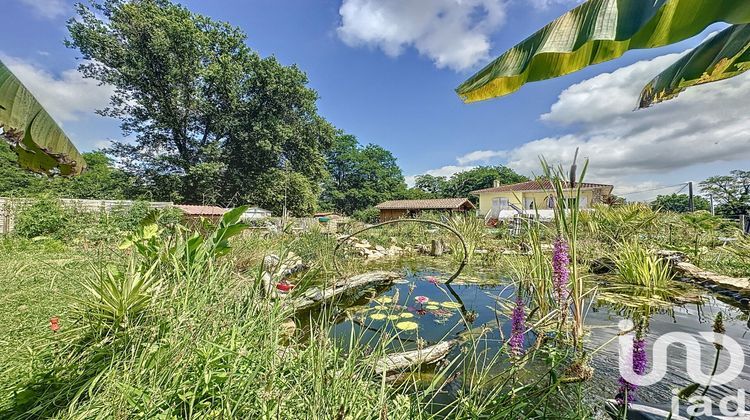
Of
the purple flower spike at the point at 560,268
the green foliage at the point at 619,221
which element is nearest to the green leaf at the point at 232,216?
the purple flower spike at the point at 560,268

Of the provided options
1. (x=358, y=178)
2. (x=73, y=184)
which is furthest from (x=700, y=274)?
(x=358, y=178)

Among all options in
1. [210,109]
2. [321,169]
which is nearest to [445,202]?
[321,169]

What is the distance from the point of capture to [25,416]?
1334 millimetres

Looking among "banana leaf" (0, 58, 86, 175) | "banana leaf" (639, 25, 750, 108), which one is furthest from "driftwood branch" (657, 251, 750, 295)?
"banana leaf" (0, 58, 86, 175)

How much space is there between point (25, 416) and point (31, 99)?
1.42 metres

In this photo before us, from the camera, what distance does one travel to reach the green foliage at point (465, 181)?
51.5 metres

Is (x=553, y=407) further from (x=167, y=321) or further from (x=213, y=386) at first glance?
(x=167, y=321)

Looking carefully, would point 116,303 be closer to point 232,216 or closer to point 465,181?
point 232,216

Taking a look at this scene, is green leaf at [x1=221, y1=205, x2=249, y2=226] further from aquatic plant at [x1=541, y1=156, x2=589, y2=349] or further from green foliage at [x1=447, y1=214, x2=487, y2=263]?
green foliage at [x1=447, y1=214, x2=487, y2=263]

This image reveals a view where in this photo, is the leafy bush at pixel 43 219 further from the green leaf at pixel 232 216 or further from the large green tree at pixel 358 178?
the large green tree at pixel 358 178

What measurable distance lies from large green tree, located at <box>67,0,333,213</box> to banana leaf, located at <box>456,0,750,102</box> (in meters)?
21.4

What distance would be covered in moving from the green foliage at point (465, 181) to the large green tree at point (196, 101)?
1301 inches

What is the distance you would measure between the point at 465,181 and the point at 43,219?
165ft

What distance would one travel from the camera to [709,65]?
1912mm
